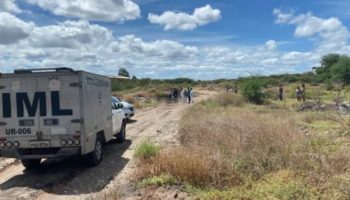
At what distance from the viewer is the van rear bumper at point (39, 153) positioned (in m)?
12.5

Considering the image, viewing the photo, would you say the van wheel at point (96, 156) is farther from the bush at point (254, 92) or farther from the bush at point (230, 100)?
the bush at point (254, 92)

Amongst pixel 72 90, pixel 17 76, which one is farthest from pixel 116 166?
pixel 17 76

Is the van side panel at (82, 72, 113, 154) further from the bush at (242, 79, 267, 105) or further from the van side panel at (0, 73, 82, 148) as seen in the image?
the bush at (242, 79, 267, 105)

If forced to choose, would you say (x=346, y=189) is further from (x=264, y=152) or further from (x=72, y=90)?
(x=72, y=90)

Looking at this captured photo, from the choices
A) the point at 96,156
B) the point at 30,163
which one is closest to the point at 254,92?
the point at 96,156

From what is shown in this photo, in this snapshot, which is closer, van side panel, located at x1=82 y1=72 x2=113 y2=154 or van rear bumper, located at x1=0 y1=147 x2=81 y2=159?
van rear bumper, located at x1=0 y1=147 x2=81 y2=159

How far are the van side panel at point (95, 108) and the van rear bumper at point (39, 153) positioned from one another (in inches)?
12.3

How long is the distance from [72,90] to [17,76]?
1.43 m

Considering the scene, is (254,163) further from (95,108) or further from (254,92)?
(254,92)

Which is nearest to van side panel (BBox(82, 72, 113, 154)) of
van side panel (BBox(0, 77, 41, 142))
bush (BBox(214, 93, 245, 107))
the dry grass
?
van side panel (BBox(0, 77, 41, 142))

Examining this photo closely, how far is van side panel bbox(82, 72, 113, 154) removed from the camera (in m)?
12.8

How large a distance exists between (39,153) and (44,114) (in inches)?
38.8

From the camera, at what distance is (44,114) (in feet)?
41.5

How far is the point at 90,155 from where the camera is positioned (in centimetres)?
1349
